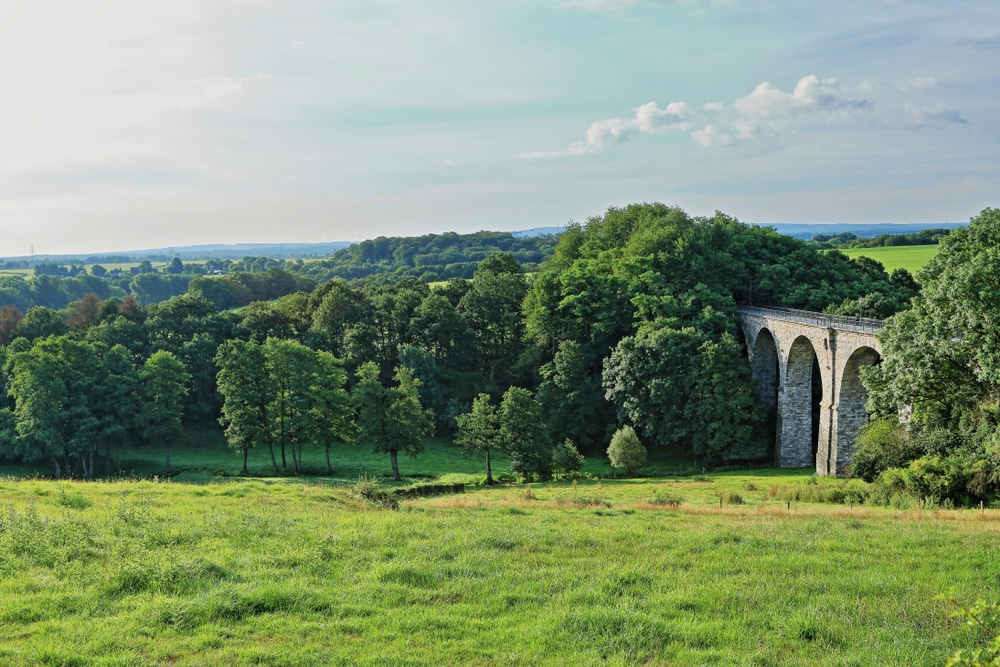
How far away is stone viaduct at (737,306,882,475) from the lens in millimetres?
40728

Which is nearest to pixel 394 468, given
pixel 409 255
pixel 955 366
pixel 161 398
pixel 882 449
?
pixel 161 398

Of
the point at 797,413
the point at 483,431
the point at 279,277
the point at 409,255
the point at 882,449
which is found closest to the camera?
the point at 882,449

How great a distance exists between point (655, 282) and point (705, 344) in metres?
8.89

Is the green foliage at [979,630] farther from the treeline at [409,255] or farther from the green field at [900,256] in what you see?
the treeline at [409,255]

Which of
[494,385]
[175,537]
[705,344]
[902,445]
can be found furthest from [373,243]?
[175,537]

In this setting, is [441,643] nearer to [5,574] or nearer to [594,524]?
[5,574]

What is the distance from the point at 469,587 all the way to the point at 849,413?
35584mm

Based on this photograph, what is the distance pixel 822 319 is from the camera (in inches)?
1719

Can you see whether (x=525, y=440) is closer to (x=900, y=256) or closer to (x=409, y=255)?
(x=900, y=256)

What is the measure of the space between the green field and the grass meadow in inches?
2404

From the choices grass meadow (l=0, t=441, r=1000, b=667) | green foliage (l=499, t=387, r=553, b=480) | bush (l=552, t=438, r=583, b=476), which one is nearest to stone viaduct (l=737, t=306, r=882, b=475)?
bush (l=552, t=438, r=583, b=476)

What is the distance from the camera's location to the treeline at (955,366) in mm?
22656

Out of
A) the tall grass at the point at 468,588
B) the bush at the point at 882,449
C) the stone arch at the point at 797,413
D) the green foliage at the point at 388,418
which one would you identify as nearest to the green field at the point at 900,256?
the stone arch at the point at 797,413

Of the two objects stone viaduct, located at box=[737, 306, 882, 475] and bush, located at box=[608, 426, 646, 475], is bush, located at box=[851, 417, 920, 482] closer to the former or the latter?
stone viaduct, located at box=[737, 306, 882, 475]
